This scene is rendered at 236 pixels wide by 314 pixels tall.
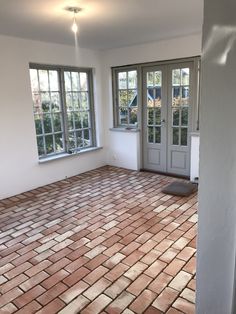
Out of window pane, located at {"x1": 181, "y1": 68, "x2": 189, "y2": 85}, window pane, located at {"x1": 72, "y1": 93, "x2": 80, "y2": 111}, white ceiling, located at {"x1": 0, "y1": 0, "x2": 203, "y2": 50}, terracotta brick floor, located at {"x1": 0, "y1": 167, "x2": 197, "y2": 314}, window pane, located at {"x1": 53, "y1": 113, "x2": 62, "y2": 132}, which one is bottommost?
terracotta brick floor, located at {"x1": 0, "y1": 167, "x2": 197, "y2": 314}

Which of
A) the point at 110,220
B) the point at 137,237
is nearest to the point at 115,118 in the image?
the point at 110,220

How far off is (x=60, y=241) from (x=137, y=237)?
0.81 meters

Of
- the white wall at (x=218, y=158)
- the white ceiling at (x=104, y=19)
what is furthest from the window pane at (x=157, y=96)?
the white wall at (x=218, y=158)

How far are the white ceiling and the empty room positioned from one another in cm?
2

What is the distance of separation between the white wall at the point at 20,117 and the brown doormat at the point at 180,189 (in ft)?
6.46

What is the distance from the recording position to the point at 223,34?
778 mm

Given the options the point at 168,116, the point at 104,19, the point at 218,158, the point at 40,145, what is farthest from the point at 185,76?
the point at 218,158

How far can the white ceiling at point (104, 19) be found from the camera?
2.62 m

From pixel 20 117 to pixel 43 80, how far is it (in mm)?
Result: 811

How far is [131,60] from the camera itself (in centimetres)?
491

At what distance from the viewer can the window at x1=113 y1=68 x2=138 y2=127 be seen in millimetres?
5127

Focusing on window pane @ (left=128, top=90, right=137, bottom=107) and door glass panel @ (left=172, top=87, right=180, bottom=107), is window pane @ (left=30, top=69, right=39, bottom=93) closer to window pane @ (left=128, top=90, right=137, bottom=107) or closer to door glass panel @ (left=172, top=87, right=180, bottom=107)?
window pane @ (left=128, top=90, right=137, bottom=107)

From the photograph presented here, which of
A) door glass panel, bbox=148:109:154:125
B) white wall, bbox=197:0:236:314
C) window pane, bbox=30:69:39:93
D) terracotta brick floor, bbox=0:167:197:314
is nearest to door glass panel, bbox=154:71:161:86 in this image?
door glass panel, bbox=148:109:154:125

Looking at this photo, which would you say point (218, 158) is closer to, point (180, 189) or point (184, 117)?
point (180, 189)
